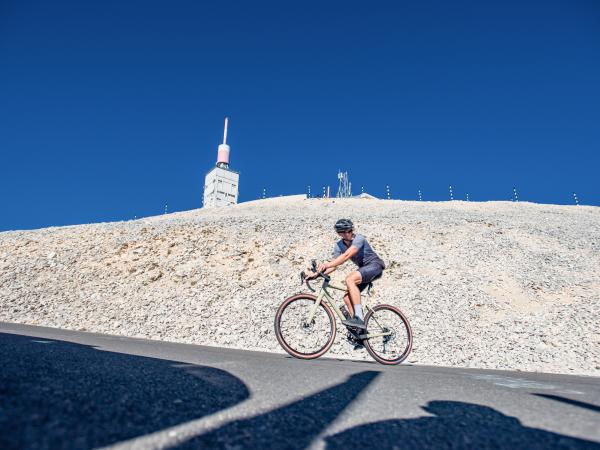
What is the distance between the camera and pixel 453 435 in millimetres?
2342

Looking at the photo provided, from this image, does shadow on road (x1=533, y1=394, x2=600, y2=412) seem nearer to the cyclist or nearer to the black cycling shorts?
the cyclist

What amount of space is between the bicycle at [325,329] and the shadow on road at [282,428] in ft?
11.8

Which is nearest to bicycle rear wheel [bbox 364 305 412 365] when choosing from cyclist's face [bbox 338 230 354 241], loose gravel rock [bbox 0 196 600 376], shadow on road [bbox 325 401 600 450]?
cyclist's face [bbox 338 230 354 241]

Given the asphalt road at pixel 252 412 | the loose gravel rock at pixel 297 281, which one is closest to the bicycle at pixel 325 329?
the loose gravel rock at pixel 297 281

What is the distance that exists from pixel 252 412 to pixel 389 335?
18.8 ft

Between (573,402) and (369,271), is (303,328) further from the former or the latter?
(573,402)

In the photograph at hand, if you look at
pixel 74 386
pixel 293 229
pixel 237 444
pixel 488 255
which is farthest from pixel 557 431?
pixel 293 229

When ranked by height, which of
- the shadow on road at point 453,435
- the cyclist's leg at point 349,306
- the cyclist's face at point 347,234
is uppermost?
the cyclist's face at point 347,234

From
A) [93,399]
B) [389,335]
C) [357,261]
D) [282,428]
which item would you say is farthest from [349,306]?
[93,399]

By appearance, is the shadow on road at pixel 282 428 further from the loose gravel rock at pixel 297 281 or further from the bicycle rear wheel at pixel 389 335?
the loose gravel rock at pixel 297 281

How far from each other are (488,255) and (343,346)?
436 inches

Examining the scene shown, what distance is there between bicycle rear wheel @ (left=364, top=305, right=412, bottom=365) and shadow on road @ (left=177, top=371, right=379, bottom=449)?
460 cm

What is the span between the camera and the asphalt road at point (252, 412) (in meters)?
1.90

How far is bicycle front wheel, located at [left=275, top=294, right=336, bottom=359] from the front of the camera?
6723mm
